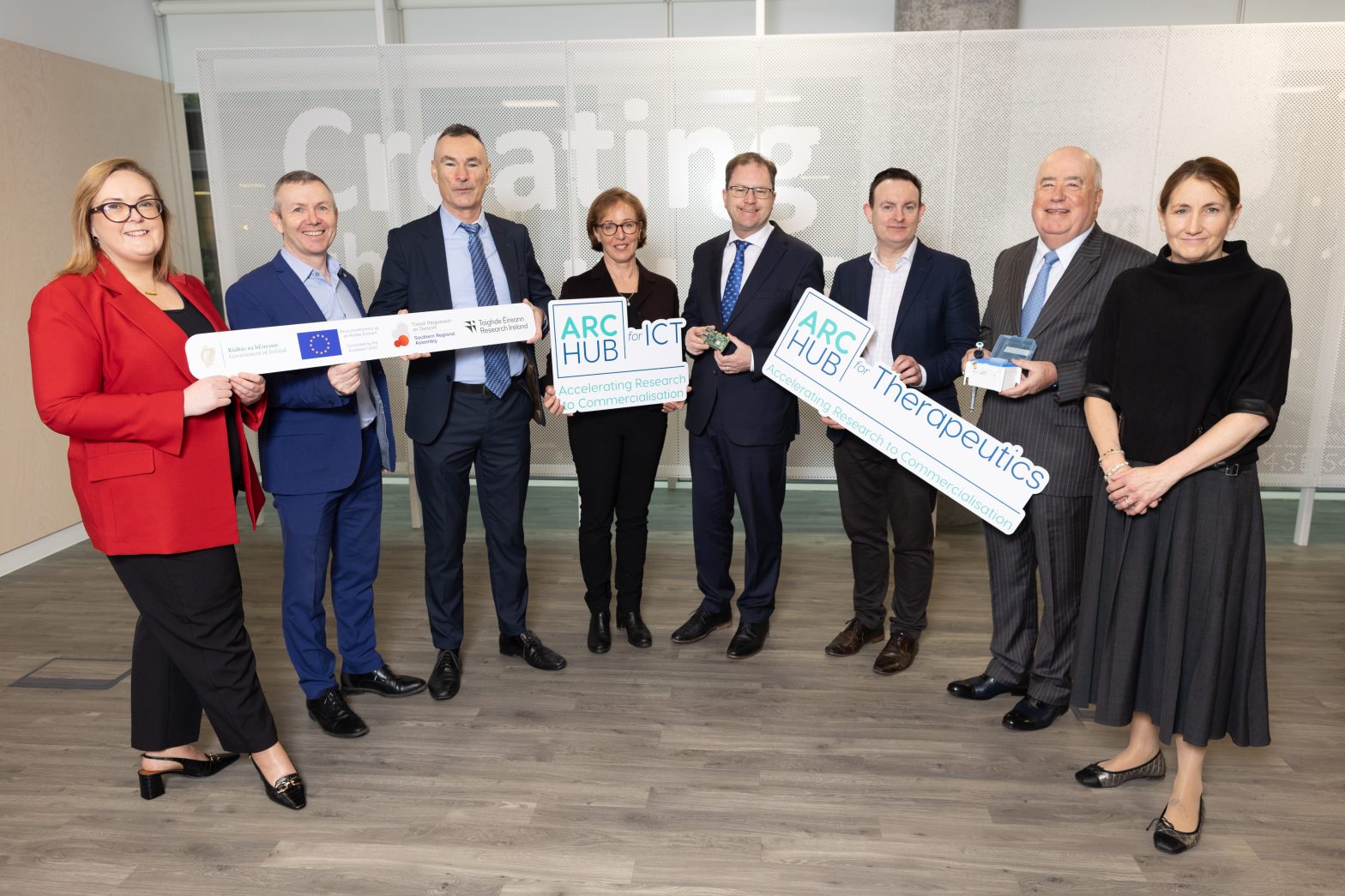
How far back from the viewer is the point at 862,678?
3.41m

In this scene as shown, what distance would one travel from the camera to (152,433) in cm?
224

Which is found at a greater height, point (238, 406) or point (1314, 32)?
point (1314, 32)

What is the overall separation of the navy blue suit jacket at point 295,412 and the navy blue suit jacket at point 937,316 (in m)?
1.94

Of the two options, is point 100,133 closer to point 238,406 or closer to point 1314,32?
point 238,406

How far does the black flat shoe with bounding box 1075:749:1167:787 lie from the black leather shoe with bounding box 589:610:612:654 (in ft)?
5.79

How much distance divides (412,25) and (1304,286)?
566 centimetres

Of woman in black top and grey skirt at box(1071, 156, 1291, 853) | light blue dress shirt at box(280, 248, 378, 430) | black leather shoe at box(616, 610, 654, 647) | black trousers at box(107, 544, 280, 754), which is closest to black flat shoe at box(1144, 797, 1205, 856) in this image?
woman in black top and grey skirt at box(1071, 156, 1291, 853)

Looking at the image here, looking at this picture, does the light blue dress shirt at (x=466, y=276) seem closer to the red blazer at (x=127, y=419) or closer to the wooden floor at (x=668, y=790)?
the red blazer at (x=127, y=419)

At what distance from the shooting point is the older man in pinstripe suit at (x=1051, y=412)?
2.74m

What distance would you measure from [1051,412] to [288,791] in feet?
8.43

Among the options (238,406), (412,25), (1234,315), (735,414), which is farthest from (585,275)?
(412,25)

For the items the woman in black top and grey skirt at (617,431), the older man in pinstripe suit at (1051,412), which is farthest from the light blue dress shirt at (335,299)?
the older man in pinstripe suit at (1051,412)

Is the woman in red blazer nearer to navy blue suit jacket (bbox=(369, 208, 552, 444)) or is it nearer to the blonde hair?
the blonde hair

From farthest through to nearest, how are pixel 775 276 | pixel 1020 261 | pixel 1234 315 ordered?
pixel 775 276
pixel 1020 261
pixel 1234 315
